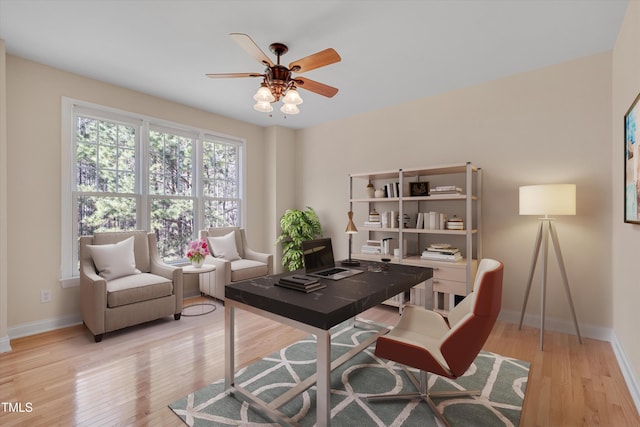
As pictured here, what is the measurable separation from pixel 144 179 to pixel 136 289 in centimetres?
154

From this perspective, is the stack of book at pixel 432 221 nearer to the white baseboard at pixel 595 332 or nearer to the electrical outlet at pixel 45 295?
the white baseboard at pixel 595 332

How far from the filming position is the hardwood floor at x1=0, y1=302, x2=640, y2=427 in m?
1.87

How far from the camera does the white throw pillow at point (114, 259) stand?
3.22 m

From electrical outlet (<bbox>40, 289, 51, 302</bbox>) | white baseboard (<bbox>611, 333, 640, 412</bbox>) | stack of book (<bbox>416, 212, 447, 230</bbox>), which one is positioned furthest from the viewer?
stack of book (<bbox>416, 212, 447, 230</bbox>)

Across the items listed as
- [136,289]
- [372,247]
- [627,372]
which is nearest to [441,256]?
[372,247]

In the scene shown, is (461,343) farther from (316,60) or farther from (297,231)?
(297,231)

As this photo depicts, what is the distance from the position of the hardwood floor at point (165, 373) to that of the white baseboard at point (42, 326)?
10 centimetres

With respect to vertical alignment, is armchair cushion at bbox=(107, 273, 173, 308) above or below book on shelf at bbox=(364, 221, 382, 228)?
below

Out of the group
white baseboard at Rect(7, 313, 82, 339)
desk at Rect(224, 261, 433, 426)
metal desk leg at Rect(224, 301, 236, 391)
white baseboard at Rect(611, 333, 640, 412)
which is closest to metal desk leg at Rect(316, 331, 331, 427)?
desk at Rect(224, 261, 433, 426)

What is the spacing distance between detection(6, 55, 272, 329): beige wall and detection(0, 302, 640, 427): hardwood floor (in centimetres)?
37

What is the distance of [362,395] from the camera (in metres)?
2.06

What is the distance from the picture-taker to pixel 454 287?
3277 millimetres

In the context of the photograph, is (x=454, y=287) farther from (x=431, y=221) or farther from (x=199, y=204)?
(x=199, y=204)

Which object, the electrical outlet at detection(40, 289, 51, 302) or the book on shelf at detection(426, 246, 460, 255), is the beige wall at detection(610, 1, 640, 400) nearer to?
the book on shelf at detection(426, 246, 460, 255)
